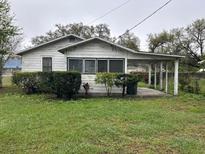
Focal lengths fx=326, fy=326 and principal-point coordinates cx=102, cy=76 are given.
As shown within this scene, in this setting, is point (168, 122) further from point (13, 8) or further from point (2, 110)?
point (13, 8)

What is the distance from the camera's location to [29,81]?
19125 millimetres

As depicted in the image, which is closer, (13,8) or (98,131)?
(98,131)

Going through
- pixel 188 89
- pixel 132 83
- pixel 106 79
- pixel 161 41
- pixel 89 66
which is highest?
pixel 161 41

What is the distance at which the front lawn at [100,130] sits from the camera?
6676mm

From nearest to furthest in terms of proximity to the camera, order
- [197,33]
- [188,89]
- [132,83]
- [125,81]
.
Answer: [125,81]
[132,83]
[188,89]
[197,33]

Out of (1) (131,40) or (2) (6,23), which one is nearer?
(2) (6,23)

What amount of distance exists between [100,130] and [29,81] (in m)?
11.7

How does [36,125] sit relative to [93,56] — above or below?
below

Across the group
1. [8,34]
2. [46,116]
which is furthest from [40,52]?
[46,116]

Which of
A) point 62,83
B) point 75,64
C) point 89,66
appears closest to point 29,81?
point 75,64

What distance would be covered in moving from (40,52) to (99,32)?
32941 millimetres

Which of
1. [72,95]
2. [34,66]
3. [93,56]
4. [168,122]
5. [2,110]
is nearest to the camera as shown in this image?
[168,122]

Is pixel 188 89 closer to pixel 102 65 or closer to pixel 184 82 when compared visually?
pixel 184 82

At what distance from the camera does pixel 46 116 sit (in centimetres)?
1046
